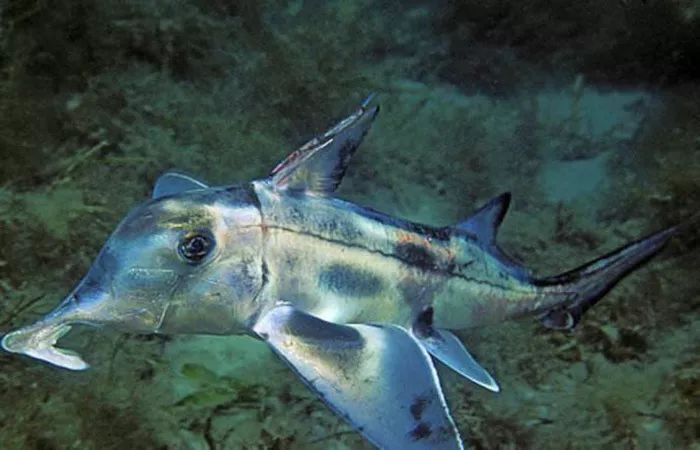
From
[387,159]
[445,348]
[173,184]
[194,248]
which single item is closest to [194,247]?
[194,248]

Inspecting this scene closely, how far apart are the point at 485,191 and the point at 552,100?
0.87m

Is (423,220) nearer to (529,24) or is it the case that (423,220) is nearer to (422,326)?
(529,24)

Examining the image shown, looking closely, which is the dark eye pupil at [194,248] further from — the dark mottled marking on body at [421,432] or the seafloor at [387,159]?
the seafloor at [387,159]

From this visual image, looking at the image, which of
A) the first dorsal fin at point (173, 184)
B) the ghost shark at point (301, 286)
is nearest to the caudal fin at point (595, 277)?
the ghost shark at point (301, 286)

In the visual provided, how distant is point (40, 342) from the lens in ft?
6.56

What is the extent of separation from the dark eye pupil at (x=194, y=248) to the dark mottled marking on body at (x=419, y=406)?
744 millimetres

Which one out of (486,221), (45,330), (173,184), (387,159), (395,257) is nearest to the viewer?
(45,330)

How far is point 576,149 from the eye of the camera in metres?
4.76

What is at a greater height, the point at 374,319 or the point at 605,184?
the point at 374,319

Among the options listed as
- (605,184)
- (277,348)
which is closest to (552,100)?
(605,184)

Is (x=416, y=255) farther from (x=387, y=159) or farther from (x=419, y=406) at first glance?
(x=387, y=159)

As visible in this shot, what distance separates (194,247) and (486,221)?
125 centimetres

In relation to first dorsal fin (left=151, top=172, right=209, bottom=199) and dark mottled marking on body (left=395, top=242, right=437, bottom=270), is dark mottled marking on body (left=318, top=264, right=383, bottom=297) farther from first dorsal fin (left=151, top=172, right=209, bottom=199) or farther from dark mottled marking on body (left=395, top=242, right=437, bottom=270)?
first dorsal fin (left=151, top=172, right=209, bottom=199)

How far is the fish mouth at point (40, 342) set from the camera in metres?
1.95
